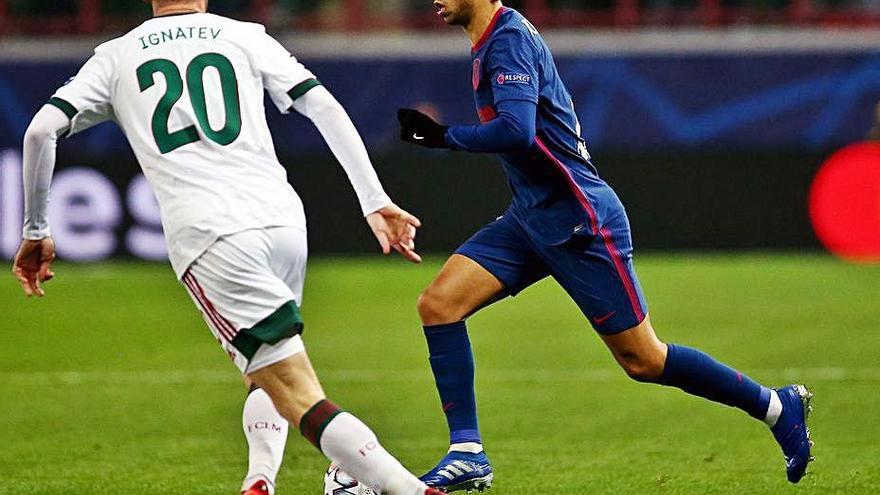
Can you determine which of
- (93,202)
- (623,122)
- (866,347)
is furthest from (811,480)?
(623,122)

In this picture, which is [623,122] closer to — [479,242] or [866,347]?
[866,347]

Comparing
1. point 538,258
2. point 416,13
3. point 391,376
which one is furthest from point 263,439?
point 416,13

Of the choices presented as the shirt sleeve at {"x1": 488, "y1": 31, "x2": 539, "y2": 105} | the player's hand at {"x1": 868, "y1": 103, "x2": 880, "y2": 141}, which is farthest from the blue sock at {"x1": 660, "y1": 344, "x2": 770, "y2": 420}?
the player's hand at {"x1": 868, "y1": 103, "x2": 880, "y2": 141}

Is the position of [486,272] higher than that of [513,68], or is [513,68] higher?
[513,68]

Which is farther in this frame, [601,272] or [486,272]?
[486,272]

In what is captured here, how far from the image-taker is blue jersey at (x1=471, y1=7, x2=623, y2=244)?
231 inches

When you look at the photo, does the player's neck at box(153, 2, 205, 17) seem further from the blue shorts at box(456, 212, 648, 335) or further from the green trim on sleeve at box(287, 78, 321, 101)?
the blue shorts at box(456, 212, 648, 335)

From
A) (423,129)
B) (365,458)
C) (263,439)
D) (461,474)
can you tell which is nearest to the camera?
(365,458)

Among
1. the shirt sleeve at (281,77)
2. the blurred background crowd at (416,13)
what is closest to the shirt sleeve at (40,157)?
the shirt sleeve at (281,77)

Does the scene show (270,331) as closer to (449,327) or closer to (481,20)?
(449,327)

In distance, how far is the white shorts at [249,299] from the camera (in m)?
4.84

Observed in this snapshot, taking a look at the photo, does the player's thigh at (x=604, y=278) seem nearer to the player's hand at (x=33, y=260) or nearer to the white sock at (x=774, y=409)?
the white sock at (x=774, y=409)

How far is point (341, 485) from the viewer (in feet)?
19.5

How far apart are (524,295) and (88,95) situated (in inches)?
405
